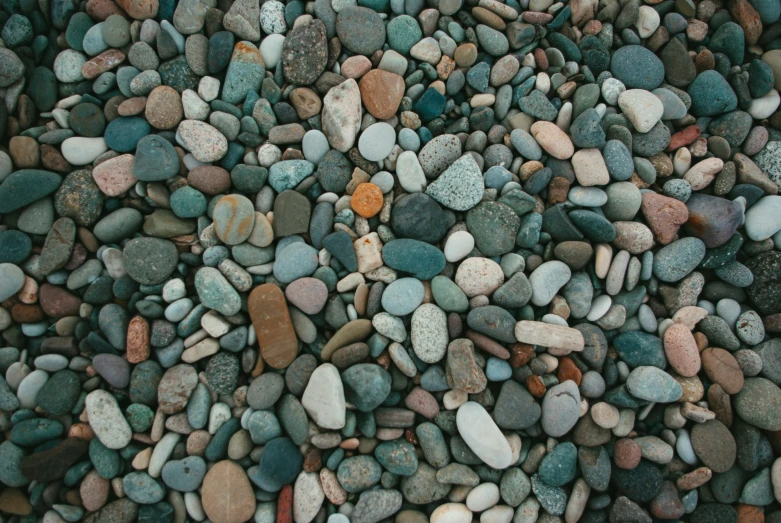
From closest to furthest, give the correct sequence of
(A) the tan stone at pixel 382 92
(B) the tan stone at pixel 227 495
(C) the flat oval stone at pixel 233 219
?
(B) the tan stone at pixel 227 495
(C) the flat oval stone at pixel 233 219
(A) the tan stone at pixel 382 92

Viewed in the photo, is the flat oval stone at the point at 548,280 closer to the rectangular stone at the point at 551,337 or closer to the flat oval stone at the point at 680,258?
the rectangular stone at the point at 551,337

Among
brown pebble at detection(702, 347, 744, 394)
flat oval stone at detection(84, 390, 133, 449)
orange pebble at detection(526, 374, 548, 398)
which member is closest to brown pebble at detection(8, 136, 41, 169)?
flat oval stone at detection(84, 390, 133, 449)

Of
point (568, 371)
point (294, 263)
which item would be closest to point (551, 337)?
point (568, 371)

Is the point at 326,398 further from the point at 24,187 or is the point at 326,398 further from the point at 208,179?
the point at 24,187

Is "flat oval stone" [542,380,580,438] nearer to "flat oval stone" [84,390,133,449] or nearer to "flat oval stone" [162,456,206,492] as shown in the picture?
"flat oval stone" [162,456,206,492]

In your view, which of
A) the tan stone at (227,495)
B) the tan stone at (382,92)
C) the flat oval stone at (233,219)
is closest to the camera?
the tan stone at (227,495)

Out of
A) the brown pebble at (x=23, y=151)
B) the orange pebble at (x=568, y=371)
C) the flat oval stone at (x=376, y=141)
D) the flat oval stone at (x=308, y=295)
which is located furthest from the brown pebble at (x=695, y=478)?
the brown pebble at (x=23, y=151)

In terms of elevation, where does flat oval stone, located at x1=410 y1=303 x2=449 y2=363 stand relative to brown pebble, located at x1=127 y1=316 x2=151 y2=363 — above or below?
above

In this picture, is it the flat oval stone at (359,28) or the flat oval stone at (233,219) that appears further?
the flat oval stone at (359,28)

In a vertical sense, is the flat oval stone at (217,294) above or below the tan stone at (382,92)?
below
